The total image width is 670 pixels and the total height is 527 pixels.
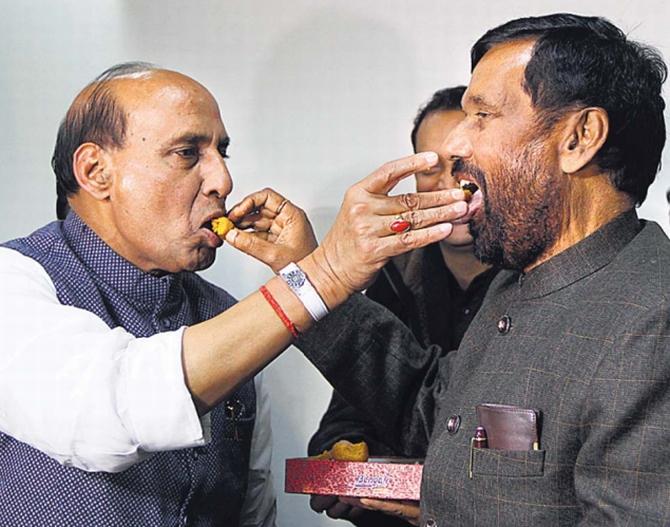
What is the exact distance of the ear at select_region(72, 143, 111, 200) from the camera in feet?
5.60

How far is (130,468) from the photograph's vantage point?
1.55 meters

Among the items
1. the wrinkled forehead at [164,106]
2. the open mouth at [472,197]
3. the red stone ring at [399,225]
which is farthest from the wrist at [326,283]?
the wrinkled forehead at [164,106]

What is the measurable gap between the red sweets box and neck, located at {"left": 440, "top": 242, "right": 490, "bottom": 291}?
69cm

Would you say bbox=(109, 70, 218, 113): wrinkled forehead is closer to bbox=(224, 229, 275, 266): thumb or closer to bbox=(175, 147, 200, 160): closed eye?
bbox=(175, 147, 200, 160): closed eye

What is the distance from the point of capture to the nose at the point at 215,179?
67.0 inches

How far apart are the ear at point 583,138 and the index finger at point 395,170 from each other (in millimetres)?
201

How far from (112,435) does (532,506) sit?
0.55 m

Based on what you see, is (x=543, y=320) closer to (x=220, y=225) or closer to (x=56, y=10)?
(x=220, y=225)

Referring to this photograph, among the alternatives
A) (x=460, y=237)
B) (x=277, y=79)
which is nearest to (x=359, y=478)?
(x=460, y=237)

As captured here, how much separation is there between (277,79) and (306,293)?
1262mm

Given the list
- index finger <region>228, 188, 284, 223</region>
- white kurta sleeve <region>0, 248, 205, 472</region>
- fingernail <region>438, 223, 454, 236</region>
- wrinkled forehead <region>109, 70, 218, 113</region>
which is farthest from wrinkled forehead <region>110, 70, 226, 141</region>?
fingernail <region>438, 223, 454, 236</region>

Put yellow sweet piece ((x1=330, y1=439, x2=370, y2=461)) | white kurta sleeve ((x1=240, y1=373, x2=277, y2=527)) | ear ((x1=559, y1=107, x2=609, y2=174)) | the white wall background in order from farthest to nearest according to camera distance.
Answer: the white wall background, white kurta sleeve ((x1=240, y1=373, x2=277, y2=527)), yellow sweet piece ((x1=330, y1=439, x2=370, y2=461)), ear ((x1=559, y1=107, x2=609, y2=174))

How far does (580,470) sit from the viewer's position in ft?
4.02

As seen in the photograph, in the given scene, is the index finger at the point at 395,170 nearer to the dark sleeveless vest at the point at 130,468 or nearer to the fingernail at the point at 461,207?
the fingernail at the point at 461,207
